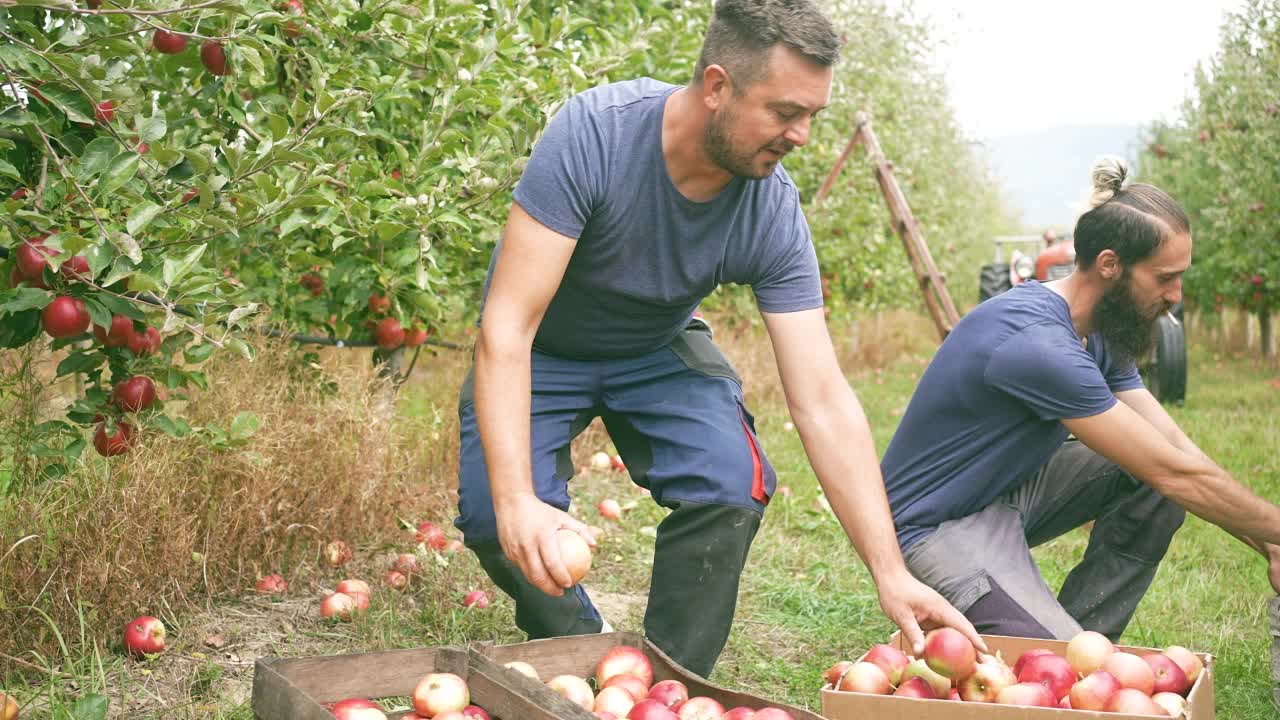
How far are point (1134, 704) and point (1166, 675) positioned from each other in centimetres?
31

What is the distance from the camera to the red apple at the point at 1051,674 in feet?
7.27

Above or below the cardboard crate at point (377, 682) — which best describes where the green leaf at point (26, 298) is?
above

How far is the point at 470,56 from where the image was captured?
3.56m

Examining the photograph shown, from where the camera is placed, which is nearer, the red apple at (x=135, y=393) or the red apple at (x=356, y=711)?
the red apple at (x=356, y=711)

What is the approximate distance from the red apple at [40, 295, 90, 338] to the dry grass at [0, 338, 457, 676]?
46 cm

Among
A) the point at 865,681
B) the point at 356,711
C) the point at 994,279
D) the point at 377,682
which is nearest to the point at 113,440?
the point at 377,682

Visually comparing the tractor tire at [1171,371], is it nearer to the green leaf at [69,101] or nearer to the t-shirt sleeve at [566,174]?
the t-shirt sleeve at [566,174]

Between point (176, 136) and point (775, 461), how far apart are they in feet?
14.6

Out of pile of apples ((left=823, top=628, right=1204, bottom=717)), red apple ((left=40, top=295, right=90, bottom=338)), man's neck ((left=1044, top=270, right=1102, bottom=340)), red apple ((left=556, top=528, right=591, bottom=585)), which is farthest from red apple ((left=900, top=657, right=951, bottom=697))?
red apple ((left=40, top=295, right=90, bottom=338))

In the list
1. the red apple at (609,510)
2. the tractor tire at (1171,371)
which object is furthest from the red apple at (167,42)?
the tractor tire at (1171,371)

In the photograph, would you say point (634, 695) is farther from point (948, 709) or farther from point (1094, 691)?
point (1094, 691)

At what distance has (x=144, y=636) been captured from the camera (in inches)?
114

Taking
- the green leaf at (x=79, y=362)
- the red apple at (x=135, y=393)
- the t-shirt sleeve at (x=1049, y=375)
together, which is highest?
the t-shirt sleeve at (x=1049, y=375)

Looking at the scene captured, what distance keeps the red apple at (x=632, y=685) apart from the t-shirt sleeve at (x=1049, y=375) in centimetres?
138
